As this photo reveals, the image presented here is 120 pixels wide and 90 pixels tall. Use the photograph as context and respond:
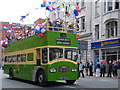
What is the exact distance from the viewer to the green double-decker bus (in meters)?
12.4

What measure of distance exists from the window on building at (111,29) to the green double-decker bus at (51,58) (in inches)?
613

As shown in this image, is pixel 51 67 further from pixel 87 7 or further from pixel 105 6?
pixel 87 7

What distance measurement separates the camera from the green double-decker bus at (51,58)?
40.5 ft

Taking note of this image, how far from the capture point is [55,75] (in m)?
12.4

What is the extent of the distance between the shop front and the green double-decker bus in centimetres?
1465

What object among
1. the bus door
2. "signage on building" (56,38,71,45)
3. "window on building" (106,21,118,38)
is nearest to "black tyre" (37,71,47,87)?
the bus door

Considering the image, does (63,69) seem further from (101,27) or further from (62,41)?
(101,27)

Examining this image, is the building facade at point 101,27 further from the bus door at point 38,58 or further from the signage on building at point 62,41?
the bus door at point 38,58

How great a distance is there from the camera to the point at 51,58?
12.4m

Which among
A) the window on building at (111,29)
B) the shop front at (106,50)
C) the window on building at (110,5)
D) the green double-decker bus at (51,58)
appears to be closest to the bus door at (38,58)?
the green double-decker bus at (51,58)

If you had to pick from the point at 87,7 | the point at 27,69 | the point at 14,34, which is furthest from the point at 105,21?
the point at 27,69

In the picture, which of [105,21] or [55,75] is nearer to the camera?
[55,75]

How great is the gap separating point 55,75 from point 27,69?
3.02m

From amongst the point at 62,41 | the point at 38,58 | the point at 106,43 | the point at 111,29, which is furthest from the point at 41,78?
the point at 111,29
